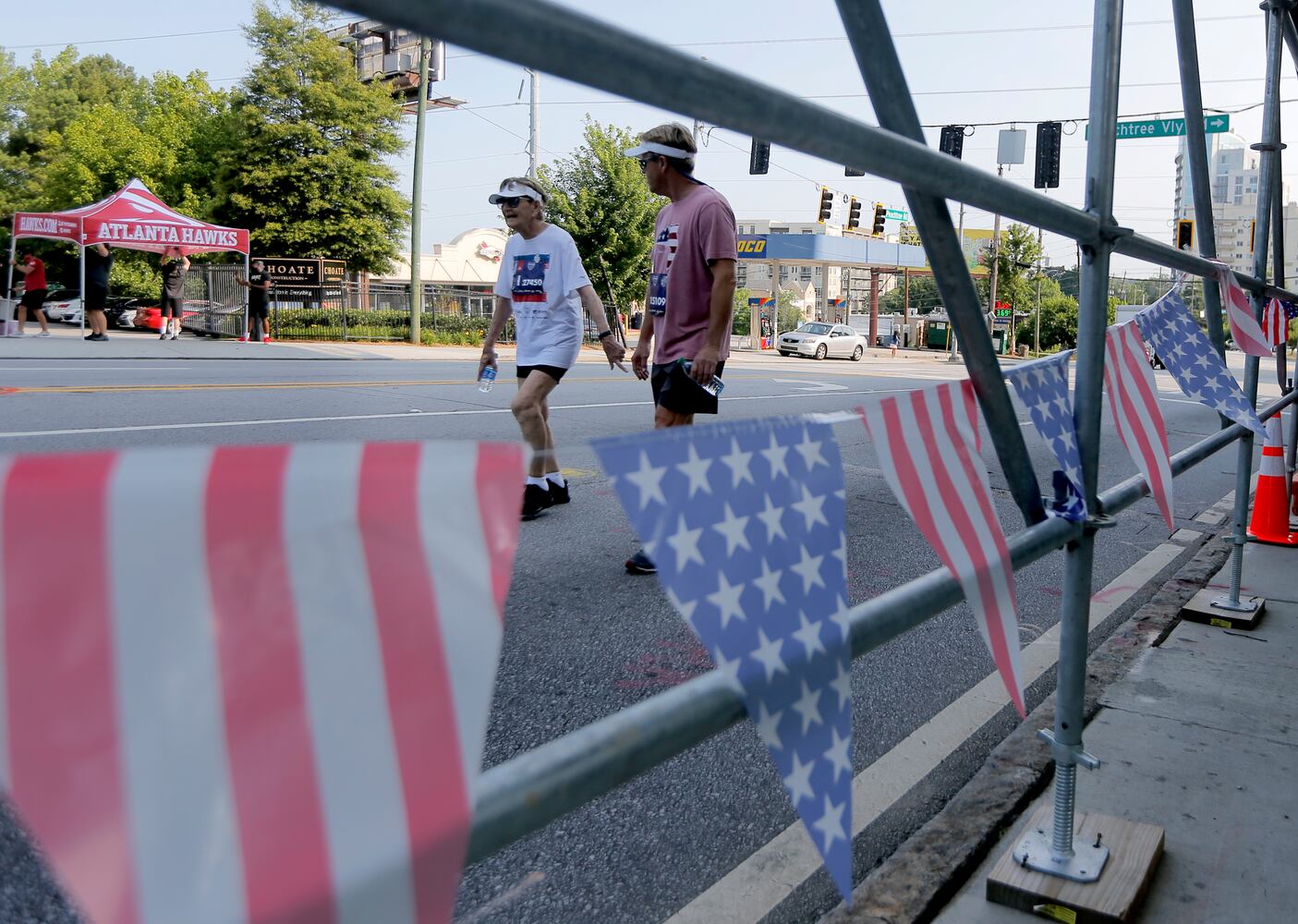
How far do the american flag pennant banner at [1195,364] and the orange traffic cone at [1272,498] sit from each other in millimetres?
2507

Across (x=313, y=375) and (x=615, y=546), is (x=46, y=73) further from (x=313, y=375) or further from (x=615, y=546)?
(x=615, y=546)

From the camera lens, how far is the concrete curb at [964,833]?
2.26m

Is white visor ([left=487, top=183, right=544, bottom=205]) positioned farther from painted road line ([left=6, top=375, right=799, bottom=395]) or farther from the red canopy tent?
the red canopy tent

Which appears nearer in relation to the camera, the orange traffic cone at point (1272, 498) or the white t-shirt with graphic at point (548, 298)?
the orange traffic cone at point (1272, 498)

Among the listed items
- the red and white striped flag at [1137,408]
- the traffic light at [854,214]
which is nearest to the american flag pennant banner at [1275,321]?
the red and white striped flag at [1137,408]

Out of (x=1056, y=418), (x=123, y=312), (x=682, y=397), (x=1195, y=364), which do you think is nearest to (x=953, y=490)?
(x=1056, y=418)

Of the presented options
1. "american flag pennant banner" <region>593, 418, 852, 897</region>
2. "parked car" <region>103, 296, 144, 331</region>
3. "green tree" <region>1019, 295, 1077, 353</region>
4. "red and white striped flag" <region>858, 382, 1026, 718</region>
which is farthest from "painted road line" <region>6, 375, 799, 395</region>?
"green tree" <region>1019, 295, 1077, 353</region>

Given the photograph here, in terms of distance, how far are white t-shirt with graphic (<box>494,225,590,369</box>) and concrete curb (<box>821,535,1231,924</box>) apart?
3.27 meters

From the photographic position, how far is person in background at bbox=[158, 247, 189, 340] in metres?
22.3

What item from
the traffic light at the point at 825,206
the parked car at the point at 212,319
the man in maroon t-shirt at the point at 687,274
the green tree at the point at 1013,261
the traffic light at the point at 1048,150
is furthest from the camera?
the green tree at the point at 1013,261

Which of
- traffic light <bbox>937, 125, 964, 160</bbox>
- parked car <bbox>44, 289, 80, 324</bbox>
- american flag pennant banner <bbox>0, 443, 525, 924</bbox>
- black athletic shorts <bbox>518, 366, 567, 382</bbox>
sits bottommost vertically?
american flag pennant banner <bbox>0, 443, 525, 924</bbox>

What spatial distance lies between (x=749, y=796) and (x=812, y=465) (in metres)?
1.76

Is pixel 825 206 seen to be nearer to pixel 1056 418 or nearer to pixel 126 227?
pixel 126 227

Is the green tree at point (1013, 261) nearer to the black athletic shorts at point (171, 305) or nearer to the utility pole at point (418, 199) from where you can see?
the utility pole at point (418, 199)
